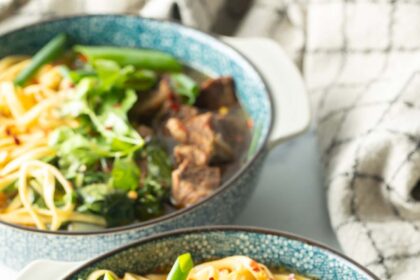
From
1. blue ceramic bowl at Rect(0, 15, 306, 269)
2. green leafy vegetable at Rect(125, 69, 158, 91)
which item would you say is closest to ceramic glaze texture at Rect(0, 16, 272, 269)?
blue ceramic bowl at Rect(0, 15, 306, 269)

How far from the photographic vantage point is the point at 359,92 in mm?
2516

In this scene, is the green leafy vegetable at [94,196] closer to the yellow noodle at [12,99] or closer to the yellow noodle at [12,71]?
the yellow noodle at [12,99]

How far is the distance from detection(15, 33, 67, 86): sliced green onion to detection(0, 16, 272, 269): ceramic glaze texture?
50mm

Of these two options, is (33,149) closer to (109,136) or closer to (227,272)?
(109,136)

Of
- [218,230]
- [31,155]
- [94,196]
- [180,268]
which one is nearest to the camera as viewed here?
[180,268]

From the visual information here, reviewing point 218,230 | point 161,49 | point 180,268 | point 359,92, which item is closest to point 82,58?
point 161,49

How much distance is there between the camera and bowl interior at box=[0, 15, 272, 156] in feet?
8.48

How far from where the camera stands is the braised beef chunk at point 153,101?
2445 mm

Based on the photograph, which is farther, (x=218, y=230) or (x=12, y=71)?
(x=12, y=71)

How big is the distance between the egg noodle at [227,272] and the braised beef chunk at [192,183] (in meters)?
0.35

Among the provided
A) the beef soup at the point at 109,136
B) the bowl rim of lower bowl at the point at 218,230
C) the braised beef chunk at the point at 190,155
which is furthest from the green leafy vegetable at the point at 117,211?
the bowl rim of lower bowl at the point at 218,230

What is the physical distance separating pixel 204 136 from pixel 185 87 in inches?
12.0

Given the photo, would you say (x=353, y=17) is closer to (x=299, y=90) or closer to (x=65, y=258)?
(x=299, y=90)

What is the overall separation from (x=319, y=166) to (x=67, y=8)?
116cm
